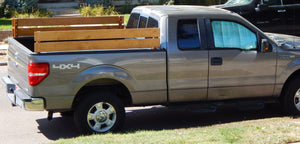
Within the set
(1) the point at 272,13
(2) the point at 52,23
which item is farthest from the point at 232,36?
(1) the point at 272,13

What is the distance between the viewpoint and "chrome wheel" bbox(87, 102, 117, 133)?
662cm

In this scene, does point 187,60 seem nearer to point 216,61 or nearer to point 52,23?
point 216,61

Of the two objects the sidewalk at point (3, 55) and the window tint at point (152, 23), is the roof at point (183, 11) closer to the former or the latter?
the window tint at point (152, 23)

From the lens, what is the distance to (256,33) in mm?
7340

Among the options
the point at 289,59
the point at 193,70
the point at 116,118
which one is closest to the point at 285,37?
the point at 289,59

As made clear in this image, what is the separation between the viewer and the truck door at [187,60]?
22.5 feet

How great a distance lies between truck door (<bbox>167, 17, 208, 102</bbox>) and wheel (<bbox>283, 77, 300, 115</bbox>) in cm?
139

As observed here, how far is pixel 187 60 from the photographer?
6891 millimetres

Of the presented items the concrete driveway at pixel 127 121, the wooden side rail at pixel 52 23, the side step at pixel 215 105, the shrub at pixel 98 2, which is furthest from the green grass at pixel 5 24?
the side step at pixel 215 105

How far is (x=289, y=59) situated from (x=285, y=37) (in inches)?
41.0

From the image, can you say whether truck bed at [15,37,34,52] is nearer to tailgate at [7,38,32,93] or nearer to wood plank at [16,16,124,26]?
wood plank at [16,16,124,26]

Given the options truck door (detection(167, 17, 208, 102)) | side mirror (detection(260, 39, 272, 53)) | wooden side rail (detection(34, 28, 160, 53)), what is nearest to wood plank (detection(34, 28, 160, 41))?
wooden side rail (detection(34, 28, 160, 53))

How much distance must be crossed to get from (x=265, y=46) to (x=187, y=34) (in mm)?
1220

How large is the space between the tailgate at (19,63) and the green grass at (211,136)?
110cm
